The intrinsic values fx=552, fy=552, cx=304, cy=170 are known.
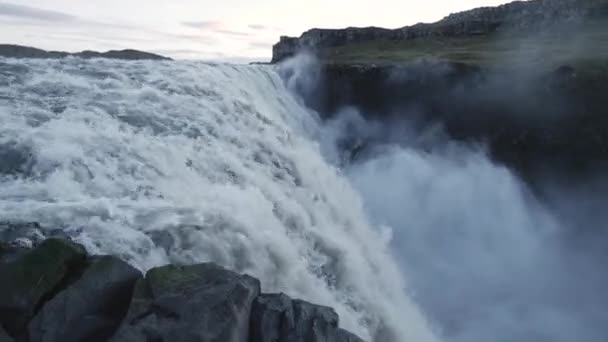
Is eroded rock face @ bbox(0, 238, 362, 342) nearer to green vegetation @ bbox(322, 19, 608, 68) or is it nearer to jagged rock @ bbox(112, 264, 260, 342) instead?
jagged rock @ bbox(112, 264, 260, 342)

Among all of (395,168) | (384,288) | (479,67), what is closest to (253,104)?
(395,168)

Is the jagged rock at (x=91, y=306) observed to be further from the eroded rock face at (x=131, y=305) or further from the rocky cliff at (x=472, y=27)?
the rocky cliff at (x=472, y=27)

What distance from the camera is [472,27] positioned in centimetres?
6334

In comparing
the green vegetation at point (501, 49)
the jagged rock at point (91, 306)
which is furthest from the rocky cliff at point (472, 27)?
the jagged rock at point (91, 306)

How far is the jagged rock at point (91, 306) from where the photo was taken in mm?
8992

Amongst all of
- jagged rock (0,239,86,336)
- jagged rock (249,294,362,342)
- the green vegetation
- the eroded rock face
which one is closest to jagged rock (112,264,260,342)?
the eroded rock face

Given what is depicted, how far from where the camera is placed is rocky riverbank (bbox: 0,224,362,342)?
29.8ft

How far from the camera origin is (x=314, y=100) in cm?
4125

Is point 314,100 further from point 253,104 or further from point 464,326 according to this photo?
point 464,326

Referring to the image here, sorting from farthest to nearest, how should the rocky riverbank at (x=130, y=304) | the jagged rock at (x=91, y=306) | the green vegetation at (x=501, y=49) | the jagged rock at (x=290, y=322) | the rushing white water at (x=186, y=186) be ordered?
the green vegetation at (x=501, y=49) < the rushing white water at (x=186, y=186) < the jagged rock at (x=290, y=322) < the rocky riverbank at (x=130, y=304) < the jagged rock at (x=91, y=306)

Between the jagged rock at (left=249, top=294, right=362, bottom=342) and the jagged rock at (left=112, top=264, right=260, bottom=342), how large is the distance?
245 millimetres

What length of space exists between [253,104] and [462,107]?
14.9 metres

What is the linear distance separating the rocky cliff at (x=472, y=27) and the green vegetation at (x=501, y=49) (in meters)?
1.65

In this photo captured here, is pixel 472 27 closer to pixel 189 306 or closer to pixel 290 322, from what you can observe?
pixel 290 322
